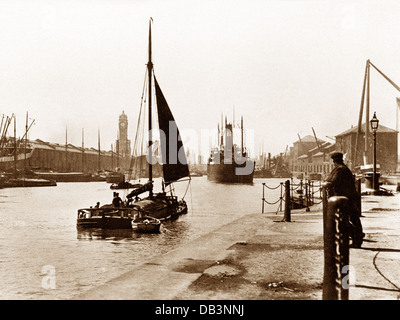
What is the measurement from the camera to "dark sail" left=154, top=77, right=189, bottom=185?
25.1 m

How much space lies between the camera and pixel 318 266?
645cm

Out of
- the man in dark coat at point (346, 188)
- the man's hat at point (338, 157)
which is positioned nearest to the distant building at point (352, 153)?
the man's hat at point (338, 157)

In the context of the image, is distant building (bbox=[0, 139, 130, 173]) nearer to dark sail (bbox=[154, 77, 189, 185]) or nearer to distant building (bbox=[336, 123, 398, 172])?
distant building (bbox=[336, 123, 398, 172])

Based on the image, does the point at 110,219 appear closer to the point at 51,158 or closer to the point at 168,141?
the point at 168,141

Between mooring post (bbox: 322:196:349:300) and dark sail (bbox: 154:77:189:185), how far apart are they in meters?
21.4

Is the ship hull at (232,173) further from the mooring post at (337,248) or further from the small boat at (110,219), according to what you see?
the mooring post at (337,248)

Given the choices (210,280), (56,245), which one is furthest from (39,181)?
(210,280)

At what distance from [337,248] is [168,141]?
71.1ft

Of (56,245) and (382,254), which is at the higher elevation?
(382,254)

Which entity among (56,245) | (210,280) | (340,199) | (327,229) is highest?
(340,199)

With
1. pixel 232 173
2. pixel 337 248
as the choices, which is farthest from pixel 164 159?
pixel 232 173

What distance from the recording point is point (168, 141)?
82.8 ft
